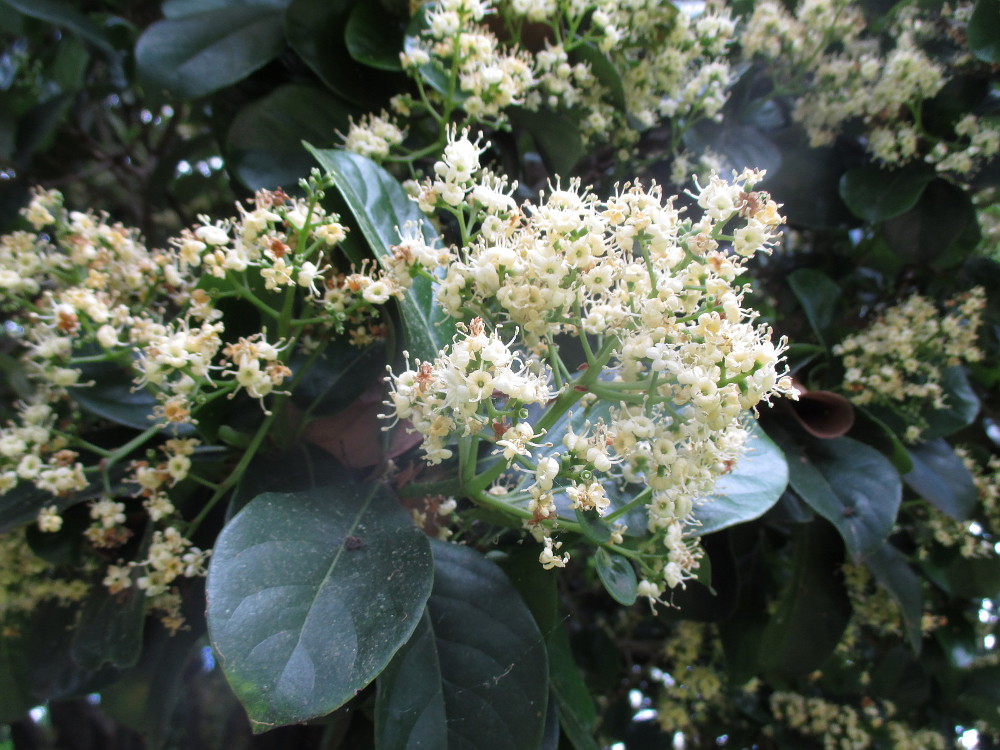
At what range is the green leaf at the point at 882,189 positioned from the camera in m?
1.27

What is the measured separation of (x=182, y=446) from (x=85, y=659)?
34cm

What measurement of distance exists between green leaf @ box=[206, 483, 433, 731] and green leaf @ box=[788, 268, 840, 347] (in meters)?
0.86

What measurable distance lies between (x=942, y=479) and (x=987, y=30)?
0.75 meters

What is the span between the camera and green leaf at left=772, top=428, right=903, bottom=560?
41.3 inches

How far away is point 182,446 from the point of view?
81cm

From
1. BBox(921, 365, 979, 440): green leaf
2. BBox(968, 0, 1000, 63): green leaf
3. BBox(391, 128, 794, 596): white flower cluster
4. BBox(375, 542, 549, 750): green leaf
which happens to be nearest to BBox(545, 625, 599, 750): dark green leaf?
BBox(375, 542, 549, 750): green leaf

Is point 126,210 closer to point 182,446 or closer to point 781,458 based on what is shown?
point 182,446

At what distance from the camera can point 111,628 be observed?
907mm

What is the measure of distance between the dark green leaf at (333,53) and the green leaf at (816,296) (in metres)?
0.78

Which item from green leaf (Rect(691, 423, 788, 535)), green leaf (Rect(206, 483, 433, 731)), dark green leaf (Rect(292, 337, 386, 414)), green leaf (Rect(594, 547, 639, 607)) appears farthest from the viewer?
dark green leaf (Rect(292, 337, 386, 414))

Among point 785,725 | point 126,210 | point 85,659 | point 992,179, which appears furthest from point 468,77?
point 785,725

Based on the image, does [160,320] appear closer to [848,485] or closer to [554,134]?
[554,134]

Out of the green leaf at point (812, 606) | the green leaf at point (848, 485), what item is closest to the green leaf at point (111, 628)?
the green leaf at point (848, 485)

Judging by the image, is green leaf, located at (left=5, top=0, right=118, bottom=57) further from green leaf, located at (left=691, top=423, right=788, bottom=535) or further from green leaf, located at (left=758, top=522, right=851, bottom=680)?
green leaf, located at (left=758, top=522, right=851, bottom=680)
